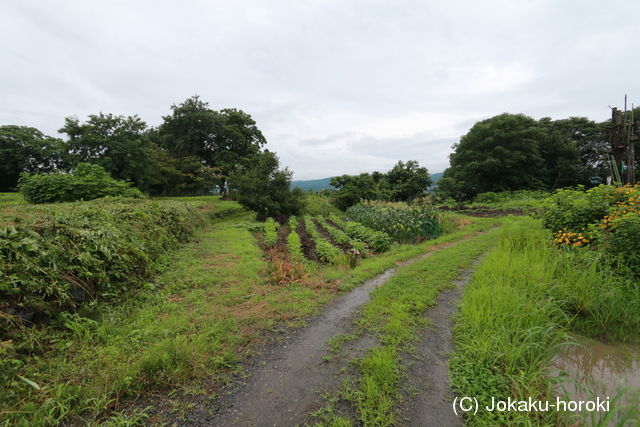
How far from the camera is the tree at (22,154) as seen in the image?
859 inches

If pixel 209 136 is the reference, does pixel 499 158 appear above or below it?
below

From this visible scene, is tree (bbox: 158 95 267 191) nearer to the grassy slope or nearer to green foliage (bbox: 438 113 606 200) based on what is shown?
the grassy slope

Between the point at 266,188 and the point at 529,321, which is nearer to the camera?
the point at 529,321

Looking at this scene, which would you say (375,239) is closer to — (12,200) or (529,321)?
(529,321)

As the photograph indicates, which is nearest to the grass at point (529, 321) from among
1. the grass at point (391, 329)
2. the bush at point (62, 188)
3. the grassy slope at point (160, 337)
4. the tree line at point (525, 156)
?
the grass at point (391, 329)

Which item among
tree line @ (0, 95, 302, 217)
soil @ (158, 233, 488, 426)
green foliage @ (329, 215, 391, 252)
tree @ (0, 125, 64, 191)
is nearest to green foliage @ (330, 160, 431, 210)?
tree line @ (0, 95, 302, 217)

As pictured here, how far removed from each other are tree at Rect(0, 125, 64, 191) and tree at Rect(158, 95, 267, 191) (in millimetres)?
8954

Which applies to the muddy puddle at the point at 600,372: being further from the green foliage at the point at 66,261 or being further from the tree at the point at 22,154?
the tree at the point at 22,154

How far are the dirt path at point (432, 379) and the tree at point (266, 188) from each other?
550 inches

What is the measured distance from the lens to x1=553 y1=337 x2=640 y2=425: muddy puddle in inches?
94.7

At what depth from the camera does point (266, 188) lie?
16.9 metres

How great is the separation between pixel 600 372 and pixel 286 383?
3.55m

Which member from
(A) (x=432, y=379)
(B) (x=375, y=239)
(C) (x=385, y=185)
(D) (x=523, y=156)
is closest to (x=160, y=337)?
(A) (x=432, y=379)

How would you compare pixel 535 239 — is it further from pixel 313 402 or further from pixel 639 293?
pixel 313 402
